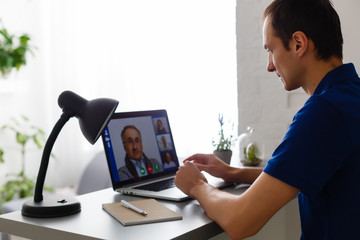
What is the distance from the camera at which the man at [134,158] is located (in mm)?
1485

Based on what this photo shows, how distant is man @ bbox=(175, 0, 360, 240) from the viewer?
1026 millimetres

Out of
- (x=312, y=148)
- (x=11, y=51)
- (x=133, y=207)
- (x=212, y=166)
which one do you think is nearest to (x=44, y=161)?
(x=133, y=207)

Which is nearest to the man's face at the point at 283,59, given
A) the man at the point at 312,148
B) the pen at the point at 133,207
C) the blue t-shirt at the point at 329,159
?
the man at the point at 312,148

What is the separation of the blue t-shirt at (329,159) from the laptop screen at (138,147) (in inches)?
22.4

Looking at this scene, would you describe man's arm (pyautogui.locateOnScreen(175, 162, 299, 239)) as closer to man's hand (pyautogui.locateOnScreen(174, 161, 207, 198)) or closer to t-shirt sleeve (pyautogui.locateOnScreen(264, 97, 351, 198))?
t-shirt sleeve (pyautogui.locateOnScreen(264, 97, 351, 198))

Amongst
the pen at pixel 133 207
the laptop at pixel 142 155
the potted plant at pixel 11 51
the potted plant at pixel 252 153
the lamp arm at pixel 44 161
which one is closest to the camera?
the pen at pixel 133 207

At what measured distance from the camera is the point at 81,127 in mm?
1211

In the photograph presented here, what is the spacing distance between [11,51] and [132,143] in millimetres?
2264

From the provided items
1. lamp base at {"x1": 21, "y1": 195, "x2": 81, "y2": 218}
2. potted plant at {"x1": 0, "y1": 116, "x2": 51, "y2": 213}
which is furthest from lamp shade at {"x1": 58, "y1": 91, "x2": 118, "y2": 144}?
potted plant at {"x1": 0, "y1": 116, "x2": 51, "y2": 213}

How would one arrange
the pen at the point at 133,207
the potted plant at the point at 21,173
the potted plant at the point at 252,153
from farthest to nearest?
the potted plant at the point at 21,173 → the potted plant at the point at 252,153 → the pen at the point at 133,207

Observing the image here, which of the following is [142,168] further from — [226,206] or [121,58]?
[121,58]

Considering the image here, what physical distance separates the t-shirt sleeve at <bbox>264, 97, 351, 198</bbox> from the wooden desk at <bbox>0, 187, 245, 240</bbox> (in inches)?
8.9

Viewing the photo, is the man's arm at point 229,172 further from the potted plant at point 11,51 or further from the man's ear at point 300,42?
the potted plant at point 11,51

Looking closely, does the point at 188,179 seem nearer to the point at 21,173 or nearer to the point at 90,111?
the point at 90,111
